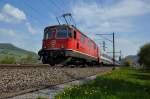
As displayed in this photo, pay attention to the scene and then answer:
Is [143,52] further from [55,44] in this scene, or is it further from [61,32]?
[55,44]

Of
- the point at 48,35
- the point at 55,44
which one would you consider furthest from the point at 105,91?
the point at 48,35

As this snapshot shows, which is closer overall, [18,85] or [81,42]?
[18,85]

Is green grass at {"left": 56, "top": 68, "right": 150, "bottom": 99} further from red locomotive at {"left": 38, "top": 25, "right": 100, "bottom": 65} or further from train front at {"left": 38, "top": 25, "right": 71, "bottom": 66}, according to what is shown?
train front at {"left": 38, "top": 25, "right": 71, "bottom": 66}

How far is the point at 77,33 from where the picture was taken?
30422 millimetres

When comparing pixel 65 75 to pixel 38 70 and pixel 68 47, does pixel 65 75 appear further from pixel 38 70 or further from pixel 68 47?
pixel 68 47

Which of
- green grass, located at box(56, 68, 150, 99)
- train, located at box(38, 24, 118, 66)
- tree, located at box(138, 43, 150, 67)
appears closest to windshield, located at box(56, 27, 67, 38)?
train, located at box(38, 24, 118, 66)

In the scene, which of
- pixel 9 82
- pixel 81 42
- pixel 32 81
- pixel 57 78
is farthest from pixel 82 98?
pixel 81 42

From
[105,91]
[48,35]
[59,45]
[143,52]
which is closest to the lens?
[105,91]

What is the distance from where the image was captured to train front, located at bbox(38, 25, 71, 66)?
90.4 ft

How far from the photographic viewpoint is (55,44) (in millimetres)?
27984

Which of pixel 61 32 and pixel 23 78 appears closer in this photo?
pixel 23 78

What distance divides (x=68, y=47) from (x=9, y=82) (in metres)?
14.2

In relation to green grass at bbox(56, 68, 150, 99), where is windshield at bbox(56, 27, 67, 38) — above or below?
above

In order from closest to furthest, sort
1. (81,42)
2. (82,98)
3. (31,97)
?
(82,98), (31,97), (81,42)
